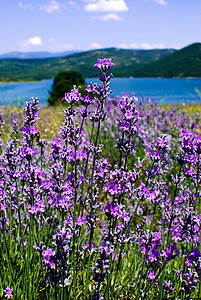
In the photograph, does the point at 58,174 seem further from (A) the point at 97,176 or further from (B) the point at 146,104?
(B) the point at 146,104

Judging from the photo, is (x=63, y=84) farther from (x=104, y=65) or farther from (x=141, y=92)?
(x=104, y=65)

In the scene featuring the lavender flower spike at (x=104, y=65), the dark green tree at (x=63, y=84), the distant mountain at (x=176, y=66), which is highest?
the distant mountain at (x=176, y=66)

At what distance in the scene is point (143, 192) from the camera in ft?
5.74

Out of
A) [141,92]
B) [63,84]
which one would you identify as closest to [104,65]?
[63,84]

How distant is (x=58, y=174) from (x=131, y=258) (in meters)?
1.59

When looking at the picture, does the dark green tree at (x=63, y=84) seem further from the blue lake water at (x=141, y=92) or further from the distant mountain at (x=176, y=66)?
the distant mountain at (x=176, y=66)

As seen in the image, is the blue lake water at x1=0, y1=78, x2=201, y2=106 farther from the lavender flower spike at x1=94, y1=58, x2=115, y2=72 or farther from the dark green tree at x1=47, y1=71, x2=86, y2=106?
the dark green tree at x1=47, y1=71, x2=86, y2=106

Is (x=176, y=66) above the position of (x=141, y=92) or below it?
above

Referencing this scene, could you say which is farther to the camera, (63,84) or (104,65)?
(63,84)

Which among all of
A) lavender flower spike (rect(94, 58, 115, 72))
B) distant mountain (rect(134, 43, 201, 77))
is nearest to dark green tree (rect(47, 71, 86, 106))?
lavender flower spike (rect(94, 58, 115, 72))

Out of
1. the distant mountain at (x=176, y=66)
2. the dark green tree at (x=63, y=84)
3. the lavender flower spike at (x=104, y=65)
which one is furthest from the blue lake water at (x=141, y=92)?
the distant mountain at (x=176, y=66)

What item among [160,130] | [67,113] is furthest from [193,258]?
[160,130]

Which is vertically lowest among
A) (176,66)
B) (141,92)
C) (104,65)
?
(104,65)

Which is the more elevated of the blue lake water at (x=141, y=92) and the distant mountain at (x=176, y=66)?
the distant mountain at (x=176, y=66)
